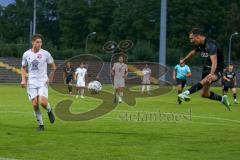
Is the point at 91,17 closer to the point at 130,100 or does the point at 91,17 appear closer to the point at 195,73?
the point at 195,73

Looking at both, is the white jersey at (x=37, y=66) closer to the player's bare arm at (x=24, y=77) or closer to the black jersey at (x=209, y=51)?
the player's bare arm at (x=24, y=77)

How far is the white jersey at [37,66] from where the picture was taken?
1481cm

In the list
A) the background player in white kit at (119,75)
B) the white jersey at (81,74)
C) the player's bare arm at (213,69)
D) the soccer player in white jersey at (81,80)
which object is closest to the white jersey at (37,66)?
the player's bare arm at (213,69)

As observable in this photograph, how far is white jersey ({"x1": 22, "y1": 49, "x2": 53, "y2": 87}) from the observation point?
1481 cm

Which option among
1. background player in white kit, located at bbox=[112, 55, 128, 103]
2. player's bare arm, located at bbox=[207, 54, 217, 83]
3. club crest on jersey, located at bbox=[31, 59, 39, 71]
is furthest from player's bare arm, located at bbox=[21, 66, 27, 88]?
background player in white kit, located at bbox=[112, 55, 128, 103]

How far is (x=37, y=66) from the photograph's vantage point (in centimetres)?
1481

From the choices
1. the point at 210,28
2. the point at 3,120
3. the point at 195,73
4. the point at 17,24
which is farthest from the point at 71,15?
the point at 3,120

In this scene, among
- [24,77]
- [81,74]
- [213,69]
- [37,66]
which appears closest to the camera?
[37,66]

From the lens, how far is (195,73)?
78312mm

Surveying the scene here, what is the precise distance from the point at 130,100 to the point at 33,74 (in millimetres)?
13651

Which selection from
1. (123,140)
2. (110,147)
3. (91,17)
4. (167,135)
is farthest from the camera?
(91,17)

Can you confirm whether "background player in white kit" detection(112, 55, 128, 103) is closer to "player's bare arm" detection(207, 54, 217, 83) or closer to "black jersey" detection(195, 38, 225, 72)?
"black jersey" detection(195, 38, 225, 72)

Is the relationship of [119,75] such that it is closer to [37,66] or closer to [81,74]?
Answer: [81,74]

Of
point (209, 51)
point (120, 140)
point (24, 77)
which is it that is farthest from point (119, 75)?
point (120, 140)
